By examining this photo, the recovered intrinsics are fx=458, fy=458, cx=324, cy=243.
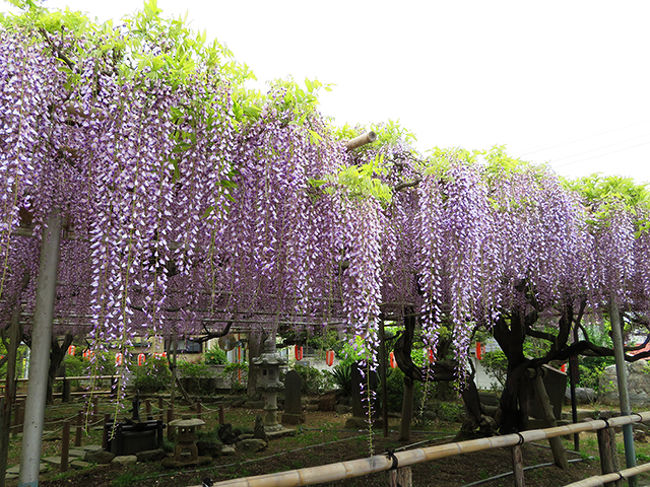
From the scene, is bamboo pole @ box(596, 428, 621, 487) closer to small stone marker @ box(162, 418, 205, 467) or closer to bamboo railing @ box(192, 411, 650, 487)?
bamboo railing @ box(192, 411, 650, 487)

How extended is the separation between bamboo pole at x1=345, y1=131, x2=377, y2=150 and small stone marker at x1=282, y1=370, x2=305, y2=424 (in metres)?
8.71

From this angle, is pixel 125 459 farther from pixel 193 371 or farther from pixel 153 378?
pixel 153 378

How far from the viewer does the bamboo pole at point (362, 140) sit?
352 cm

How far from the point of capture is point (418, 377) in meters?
7.55

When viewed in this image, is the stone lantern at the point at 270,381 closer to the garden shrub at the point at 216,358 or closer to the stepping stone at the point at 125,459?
the stepping stone at the point at 125,459

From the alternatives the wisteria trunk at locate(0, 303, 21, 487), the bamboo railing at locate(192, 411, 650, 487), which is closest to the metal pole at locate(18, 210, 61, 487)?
the bamboo railing at locate(192, 411, 650, 487)

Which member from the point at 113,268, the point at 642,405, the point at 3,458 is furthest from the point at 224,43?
the point at 642,405

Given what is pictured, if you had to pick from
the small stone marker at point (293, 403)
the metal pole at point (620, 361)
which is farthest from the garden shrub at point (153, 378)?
the metal pole at point (620, 361)

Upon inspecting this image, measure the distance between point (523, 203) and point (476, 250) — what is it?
4.31ft

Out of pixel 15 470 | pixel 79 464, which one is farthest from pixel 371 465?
pixel 15 470

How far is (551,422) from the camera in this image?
22.5 ft

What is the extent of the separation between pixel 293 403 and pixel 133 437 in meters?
4.56

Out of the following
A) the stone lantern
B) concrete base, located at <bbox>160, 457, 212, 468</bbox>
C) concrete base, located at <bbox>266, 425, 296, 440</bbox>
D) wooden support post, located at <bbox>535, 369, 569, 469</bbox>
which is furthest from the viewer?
the stone lantern

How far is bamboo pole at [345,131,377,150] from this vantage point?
11.6ft
